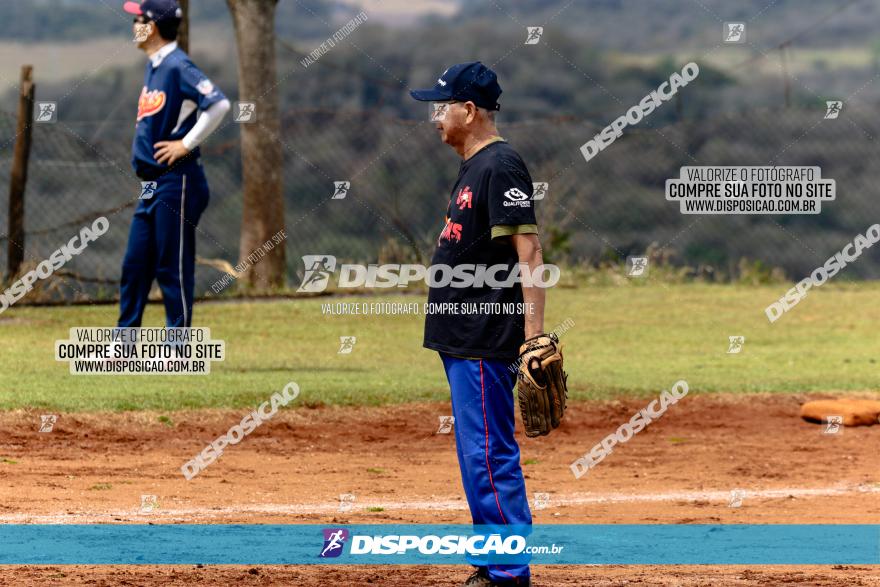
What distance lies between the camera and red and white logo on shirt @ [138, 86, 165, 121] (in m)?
13.0

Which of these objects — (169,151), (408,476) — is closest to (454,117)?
(408,476)

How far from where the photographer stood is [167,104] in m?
13.0

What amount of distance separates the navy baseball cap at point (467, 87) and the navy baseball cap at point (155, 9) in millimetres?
6591

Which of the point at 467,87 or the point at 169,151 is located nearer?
the point at 467,87

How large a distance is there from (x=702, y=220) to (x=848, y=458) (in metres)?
19.9

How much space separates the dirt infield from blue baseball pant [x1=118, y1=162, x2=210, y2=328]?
4.34ft

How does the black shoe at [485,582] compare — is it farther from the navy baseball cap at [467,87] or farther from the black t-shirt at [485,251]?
the navy baseball cap at [467,87]

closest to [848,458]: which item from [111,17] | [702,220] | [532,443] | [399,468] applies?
[532,443]

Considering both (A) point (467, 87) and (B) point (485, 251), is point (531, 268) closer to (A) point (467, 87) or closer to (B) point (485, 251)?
(B) point (485, 251)

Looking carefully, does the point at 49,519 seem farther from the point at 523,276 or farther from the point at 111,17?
the point at 111,17

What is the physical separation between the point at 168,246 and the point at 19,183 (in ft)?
22.6

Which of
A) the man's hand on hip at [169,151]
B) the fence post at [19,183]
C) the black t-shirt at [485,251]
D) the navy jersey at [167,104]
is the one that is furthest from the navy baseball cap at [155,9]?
the black t-shirt at [485,251]

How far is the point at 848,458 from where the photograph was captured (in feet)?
38.4

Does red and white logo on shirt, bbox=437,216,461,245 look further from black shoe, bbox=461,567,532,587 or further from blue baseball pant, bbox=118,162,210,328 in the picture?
blue baseball pant, bbox=118,162,210,328
